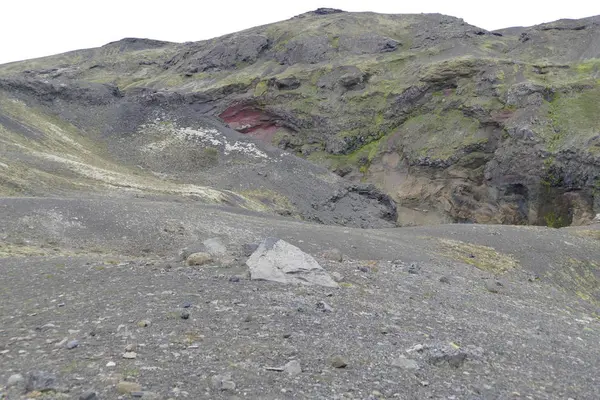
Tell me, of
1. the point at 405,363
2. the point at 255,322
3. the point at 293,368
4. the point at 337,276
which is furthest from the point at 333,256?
the point at 293,368

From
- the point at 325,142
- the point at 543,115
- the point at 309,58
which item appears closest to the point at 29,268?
the point at 543,115

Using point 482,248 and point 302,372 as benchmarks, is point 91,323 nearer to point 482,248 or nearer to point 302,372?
point 302,372

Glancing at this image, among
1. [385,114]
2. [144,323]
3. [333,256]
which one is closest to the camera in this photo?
[144,323]

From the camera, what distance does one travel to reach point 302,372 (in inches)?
245

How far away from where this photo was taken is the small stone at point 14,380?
544 centimetres

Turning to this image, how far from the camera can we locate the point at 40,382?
5.37 meters

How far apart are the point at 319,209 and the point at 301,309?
880 inches

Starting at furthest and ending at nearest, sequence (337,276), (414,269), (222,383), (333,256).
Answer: (414,269)
(333,256)
(337,276)
(222,383)

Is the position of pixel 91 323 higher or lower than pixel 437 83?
lower

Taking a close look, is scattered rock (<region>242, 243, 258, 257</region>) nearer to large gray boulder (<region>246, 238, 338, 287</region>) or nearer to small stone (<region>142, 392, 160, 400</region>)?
large gray boulder (<region>246, 238, 338, 287</region>)

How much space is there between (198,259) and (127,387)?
5562mm

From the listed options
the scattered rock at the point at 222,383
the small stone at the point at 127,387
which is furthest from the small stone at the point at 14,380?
the scattered rock at the point at 222,383

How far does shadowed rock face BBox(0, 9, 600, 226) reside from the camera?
3425 centimetres

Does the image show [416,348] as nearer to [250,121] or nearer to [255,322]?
[255,322]
